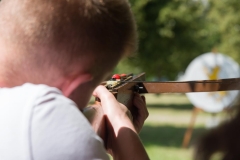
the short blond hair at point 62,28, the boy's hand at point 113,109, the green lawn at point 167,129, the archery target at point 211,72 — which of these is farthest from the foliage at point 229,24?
the short blond hair at point 62,28

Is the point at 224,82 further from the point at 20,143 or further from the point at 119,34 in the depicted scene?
the point at 20,143

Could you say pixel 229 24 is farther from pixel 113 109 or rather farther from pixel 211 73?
pixel 113 109

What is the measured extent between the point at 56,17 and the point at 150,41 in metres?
7.46

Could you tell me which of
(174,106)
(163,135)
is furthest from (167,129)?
(174,106)

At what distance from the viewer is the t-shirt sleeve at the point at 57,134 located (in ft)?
1.34

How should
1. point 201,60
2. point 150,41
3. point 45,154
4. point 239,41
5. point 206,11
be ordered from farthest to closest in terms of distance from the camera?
1. point 206,11
2. point 239,41
3. point 150,41
4. point 201,60
5. point 45,154

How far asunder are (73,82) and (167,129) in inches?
269

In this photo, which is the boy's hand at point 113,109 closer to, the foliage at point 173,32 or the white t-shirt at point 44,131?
the white t-shirt at point 44,131

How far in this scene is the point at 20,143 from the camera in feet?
1.34

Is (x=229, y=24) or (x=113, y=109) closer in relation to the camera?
(x=113, y=109)

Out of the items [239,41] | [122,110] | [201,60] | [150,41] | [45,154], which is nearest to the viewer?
[45,154]

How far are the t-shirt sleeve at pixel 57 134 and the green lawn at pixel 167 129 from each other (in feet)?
12.7

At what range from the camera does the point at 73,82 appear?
46cm

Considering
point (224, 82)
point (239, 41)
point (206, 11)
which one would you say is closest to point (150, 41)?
point (239, 41)
